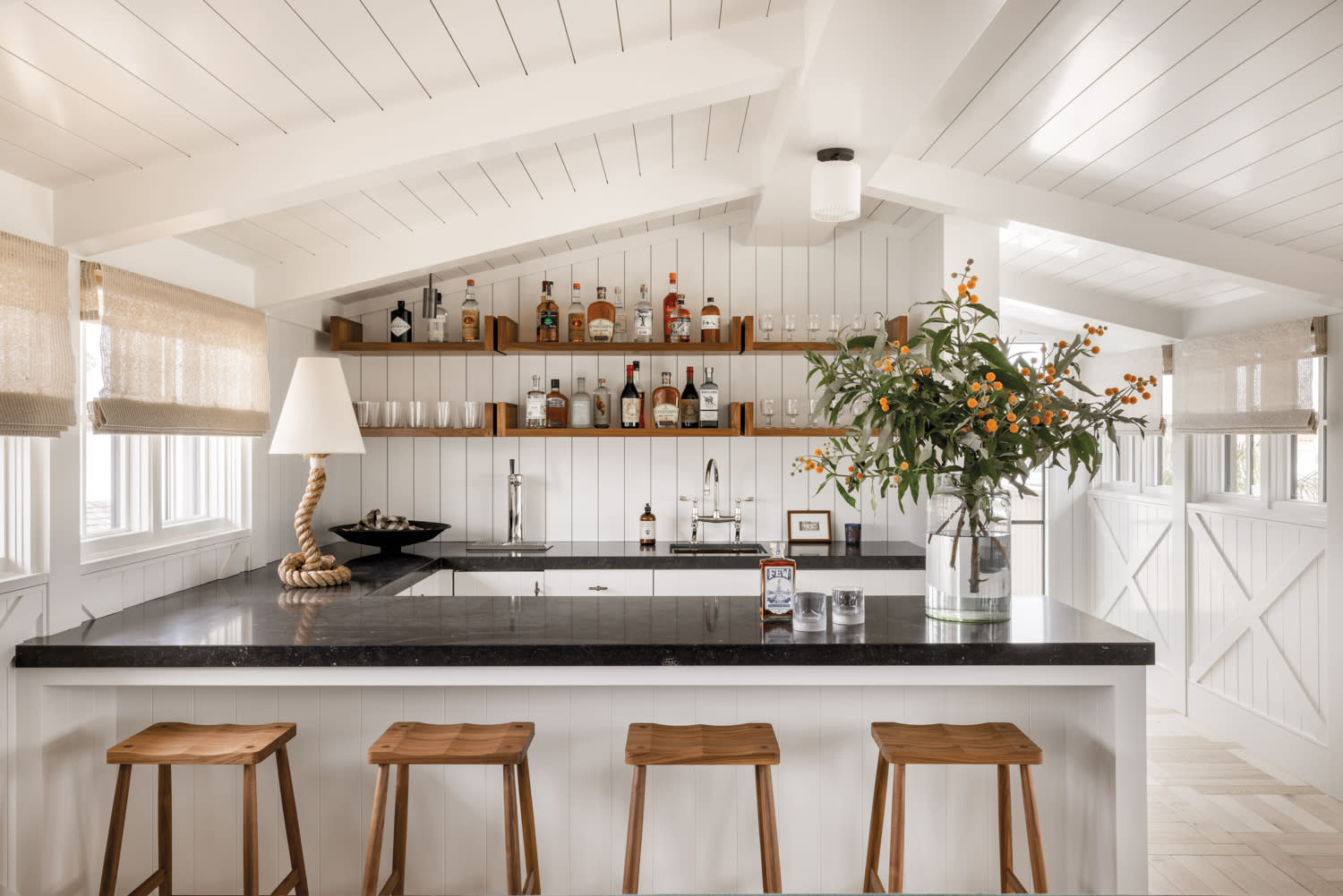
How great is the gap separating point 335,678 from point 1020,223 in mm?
2792

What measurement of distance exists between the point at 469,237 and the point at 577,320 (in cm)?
83

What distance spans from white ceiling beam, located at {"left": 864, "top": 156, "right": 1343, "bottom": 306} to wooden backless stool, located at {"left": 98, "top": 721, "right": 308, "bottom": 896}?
2.64 m

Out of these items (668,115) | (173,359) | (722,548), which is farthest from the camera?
(722,548)

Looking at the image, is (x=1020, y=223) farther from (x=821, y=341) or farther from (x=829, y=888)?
(x=829, y=888)

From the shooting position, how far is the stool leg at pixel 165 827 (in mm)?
2025

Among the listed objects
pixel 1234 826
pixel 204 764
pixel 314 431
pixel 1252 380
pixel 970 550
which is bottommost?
pixel 1234 826

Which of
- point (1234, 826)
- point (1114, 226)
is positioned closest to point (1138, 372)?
point (1114, 226)

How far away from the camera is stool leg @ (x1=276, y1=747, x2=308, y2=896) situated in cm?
201

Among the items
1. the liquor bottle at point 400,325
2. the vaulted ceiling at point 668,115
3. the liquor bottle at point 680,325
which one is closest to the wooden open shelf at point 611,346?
the liquor bottle at point 680,325

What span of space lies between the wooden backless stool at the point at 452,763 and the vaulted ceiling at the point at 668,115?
1.45 meters

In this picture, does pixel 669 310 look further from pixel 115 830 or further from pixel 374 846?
pixel 115 830

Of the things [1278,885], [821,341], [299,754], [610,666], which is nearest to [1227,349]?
[821,341]

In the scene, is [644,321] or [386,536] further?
[644,321]

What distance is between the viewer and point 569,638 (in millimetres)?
1930
